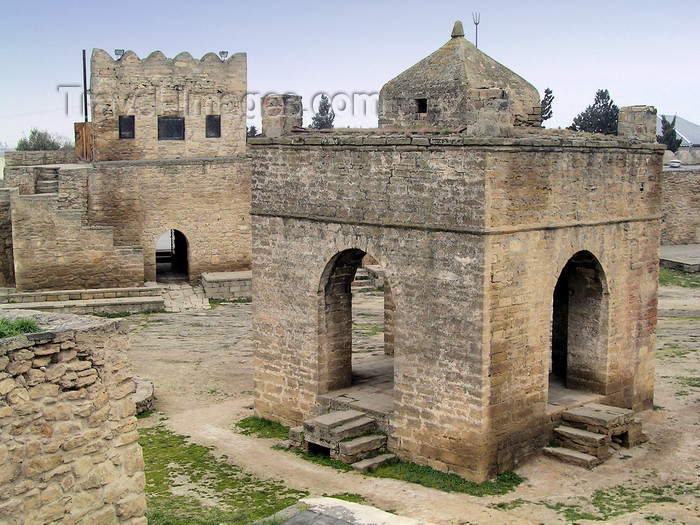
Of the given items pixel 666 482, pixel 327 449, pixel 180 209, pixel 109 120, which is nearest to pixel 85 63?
pixel 109 120

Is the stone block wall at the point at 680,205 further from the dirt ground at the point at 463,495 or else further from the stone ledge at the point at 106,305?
the stone ledge at the point at 106,305

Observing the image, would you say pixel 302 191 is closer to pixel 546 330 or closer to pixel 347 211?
pixel 347 211

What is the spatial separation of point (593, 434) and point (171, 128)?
1731cm

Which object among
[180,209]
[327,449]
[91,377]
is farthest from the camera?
[180,209]

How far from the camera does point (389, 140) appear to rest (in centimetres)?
1186

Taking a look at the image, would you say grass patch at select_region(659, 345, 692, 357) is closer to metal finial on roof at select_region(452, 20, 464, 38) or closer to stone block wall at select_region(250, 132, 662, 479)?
stone block wall at select_region(250, 132, 662, 479)

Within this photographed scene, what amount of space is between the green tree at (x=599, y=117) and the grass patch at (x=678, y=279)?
20.2m

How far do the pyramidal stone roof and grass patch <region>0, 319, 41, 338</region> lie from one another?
7.81 m

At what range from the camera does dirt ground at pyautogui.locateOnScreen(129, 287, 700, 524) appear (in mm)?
10445

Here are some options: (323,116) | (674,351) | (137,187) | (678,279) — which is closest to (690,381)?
(674,351)

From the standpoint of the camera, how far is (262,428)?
533 inches

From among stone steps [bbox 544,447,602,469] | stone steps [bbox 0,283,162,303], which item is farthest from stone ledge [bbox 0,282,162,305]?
stone steps [bbox 544,447,602,469]

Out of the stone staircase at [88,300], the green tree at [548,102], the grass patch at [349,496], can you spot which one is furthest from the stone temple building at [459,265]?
the green tree at [548,102]

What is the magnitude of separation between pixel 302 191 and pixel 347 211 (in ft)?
3.08
